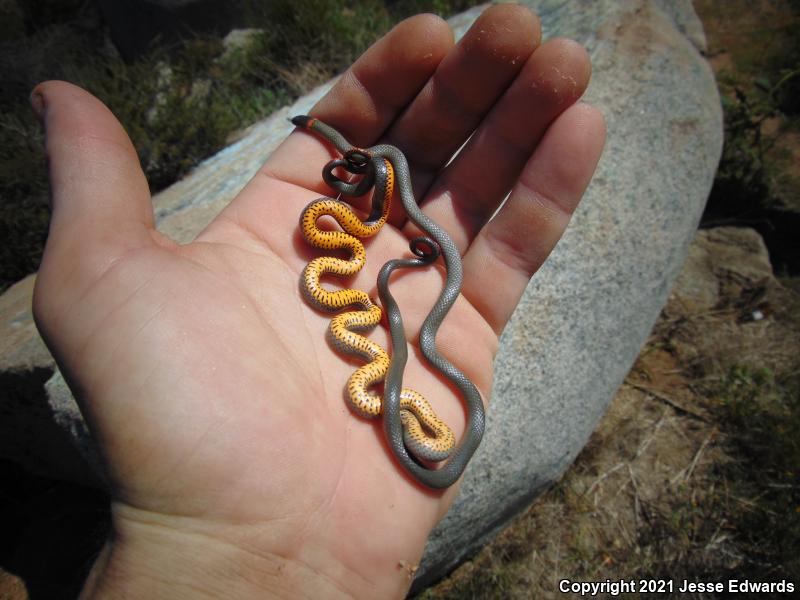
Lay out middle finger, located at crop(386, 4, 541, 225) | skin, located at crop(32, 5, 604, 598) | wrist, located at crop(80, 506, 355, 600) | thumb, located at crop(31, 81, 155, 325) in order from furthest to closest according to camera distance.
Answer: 1. middle finger, located at crop(386, 4, 541, 225)
2. thumb, located at crop(31, 81, 155, 325)
3. skin, located at crop(32, 5, 604, 598)
4. wrist, located at crop(80, 506, 355, 600)

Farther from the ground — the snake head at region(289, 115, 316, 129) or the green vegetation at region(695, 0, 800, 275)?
the snake head at region(289, 115, 316, 129)

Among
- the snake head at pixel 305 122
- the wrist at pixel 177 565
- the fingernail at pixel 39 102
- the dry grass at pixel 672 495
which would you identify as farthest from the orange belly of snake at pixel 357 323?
the dry grass at pixel 672 495

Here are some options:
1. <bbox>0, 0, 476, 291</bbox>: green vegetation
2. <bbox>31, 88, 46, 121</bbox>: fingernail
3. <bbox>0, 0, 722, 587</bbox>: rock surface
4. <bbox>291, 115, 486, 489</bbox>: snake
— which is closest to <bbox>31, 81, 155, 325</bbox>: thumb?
<bbox>31, 88, 46, 121</bbox>: fingernail

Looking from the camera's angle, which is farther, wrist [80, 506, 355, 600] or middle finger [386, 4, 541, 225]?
middle finger [386, 4, 541, 225]

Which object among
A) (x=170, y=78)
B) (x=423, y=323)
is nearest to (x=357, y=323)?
(x=423, y=323)

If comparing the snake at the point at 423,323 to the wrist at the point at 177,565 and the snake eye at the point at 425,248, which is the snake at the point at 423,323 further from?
the wrist at the point at 177,565

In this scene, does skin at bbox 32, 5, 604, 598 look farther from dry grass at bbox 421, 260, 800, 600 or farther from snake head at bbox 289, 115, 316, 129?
dry grass at bbox 421, 260, 800, 600

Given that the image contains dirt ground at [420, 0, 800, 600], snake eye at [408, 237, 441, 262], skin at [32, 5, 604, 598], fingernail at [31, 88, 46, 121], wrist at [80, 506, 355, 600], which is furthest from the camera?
dirt ground at [420, 0, 800, 600]
